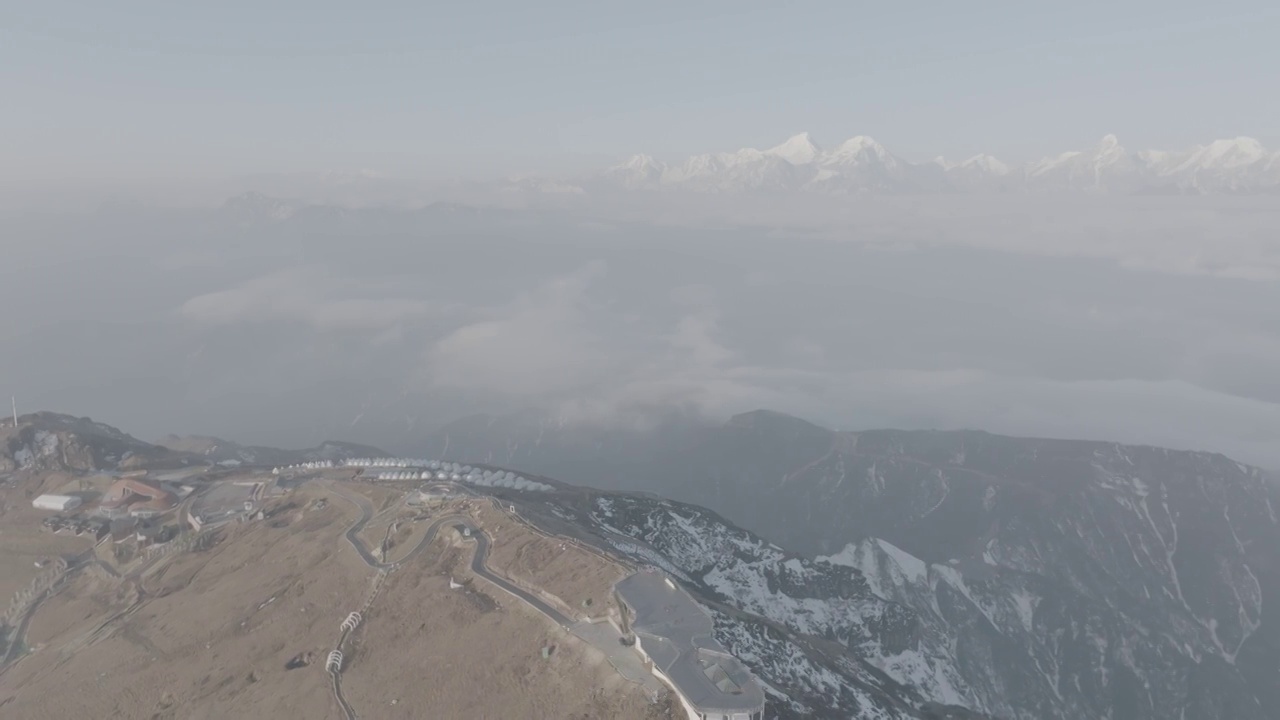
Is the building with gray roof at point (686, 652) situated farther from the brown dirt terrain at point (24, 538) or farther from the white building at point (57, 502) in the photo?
the white building at point (57, 502)

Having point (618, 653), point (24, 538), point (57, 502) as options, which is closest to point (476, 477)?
point (57, 502)

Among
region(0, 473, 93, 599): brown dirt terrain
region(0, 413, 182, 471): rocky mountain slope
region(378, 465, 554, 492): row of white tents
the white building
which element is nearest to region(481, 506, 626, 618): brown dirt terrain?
region(378, 465, 554, 492): row of white tents

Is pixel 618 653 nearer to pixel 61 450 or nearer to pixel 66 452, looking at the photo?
pixel 66 452

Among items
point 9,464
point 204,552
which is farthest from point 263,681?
point 9,464

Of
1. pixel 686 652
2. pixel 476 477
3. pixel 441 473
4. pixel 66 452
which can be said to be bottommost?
pixel 66 452

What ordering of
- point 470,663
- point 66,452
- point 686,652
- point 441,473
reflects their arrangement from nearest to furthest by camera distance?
point 686,652, point 470,663, point 441,473, point 66,452

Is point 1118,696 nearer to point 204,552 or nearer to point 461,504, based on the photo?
point 461,504

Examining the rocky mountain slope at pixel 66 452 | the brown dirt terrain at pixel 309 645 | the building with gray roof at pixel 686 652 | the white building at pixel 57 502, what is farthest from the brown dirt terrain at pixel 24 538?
the building with gray roof at pixel 686 652
